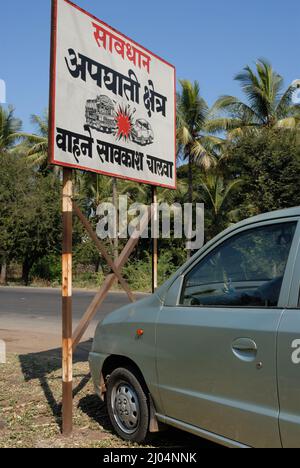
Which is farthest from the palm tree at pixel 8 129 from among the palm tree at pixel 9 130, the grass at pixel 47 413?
the grass at pixel 47 413

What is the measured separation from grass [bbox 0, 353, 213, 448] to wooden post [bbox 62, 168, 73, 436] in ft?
0.73

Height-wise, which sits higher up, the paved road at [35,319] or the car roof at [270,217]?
the car roof at [270,217]

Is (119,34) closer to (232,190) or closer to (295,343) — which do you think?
(295,343)

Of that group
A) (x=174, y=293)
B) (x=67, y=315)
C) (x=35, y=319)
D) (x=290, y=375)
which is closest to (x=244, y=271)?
(x=174, y=293)

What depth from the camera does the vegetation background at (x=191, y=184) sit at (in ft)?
68.7

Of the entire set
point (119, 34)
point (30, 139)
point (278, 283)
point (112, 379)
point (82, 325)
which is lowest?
point (112, 379)

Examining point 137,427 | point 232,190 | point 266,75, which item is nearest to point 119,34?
point 137,427

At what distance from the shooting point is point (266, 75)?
84.0 feet

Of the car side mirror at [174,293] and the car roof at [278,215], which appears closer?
the car roof at [278,215]

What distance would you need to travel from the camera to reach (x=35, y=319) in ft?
43.0

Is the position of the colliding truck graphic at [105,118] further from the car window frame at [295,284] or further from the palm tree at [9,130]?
the palm tree at [9,130]

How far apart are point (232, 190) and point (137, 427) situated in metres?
25.4

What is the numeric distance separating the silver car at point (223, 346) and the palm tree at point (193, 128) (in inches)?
925

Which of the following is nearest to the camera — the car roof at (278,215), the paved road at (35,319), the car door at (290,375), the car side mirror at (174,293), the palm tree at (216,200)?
the car door at (290,375)
